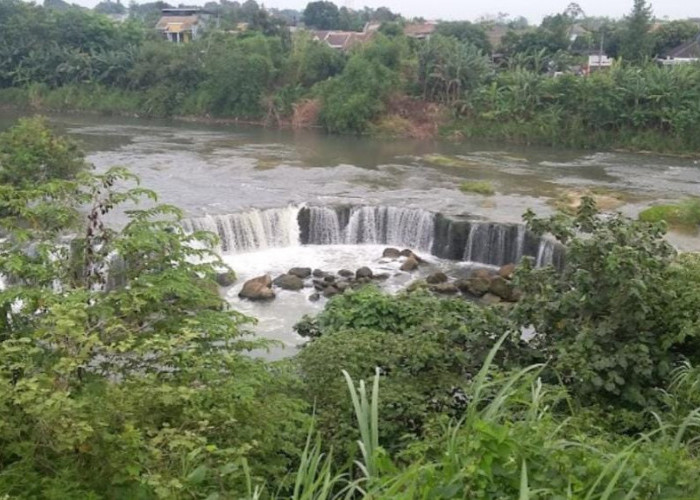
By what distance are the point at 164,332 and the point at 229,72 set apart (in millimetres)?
31340

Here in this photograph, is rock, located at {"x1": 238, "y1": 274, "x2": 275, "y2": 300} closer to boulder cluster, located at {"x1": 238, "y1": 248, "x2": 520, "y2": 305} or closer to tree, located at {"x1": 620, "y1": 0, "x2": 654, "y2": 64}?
boulder cluster, located at {"x1": 238, "y1": 248, "x2": 520, "y2": 305}

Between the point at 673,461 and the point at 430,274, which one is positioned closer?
the point at 673,461

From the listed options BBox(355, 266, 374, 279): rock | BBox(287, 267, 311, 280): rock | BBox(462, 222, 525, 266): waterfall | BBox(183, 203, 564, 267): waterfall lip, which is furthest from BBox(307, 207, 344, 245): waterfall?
BBox(462, 222, 525, 266): waterfall

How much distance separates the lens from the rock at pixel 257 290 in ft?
45.6

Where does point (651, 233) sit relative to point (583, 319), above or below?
above

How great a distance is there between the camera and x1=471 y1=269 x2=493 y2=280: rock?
14.6 metres

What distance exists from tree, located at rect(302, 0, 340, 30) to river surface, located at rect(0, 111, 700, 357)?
104ft

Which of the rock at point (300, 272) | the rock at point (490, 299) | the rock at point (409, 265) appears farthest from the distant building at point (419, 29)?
the rock at point (490, 299)

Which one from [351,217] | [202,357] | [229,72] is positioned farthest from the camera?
[229,72]

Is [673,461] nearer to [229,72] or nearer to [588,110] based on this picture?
[588,110]

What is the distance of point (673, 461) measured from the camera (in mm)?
3139

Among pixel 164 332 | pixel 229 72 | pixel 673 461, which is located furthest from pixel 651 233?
pixel 229 72

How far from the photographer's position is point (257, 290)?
45.8 ft

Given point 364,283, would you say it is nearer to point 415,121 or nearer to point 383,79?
point 415,121
